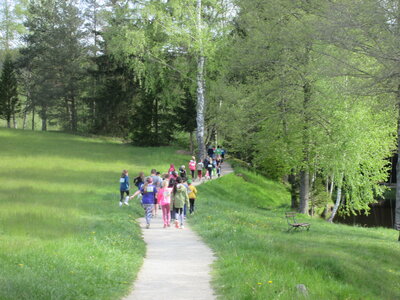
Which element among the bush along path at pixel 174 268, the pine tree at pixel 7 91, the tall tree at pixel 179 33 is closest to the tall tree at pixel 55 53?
the pine tree at pixel 7 91

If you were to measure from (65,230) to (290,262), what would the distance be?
6.21 metres

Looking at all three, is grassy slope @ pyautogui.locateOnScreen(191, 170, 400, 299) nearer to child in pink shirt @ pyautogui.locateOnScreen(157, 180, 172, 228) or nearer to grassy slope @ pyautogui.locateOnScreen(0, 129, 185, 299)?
child in pink shirt @ pyautogui.locateOnScreen(157, 180, 172, 228)

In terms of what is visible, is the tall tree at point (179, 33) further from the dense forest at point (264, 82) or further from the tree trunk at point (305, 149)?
the tree trunk at point (305, 149)

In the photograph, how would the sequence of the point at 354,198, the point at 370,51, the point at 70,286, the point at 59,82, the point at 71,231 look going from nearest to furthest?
1. the point at 70,286
2. the point at 71,231
3. the point at 370,51
4. the point at 354,198
5. the point at 59,82

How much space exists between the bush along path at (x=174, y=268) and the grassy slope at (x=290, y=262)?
32 centimetres

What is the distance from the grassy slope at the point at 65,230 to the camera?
26.8 feet

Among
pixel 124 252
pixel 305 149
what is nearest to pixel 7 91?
pixel 305 149

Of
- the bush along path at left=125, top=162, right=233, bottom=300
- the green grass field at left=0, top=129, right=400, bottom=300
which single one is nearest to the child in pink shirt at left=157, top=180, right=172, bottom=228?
the bush along path at left=125, top=162, right=233, bottom=300

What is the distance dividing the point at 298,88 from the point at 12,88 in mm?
44324

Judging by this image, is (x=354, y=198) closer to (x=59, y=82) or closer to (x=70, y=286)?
(x=70, y=286)

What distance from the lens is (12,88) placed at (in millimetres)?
59438

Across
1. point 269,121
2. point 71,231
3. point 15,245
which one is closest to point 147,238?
point 71,231

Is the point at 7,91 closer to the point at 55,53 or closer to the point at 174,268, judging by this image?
the point at 55,53

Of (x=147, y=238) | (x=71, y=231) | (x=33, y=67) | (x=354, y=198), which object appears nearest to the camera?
(x=71, y=231)
